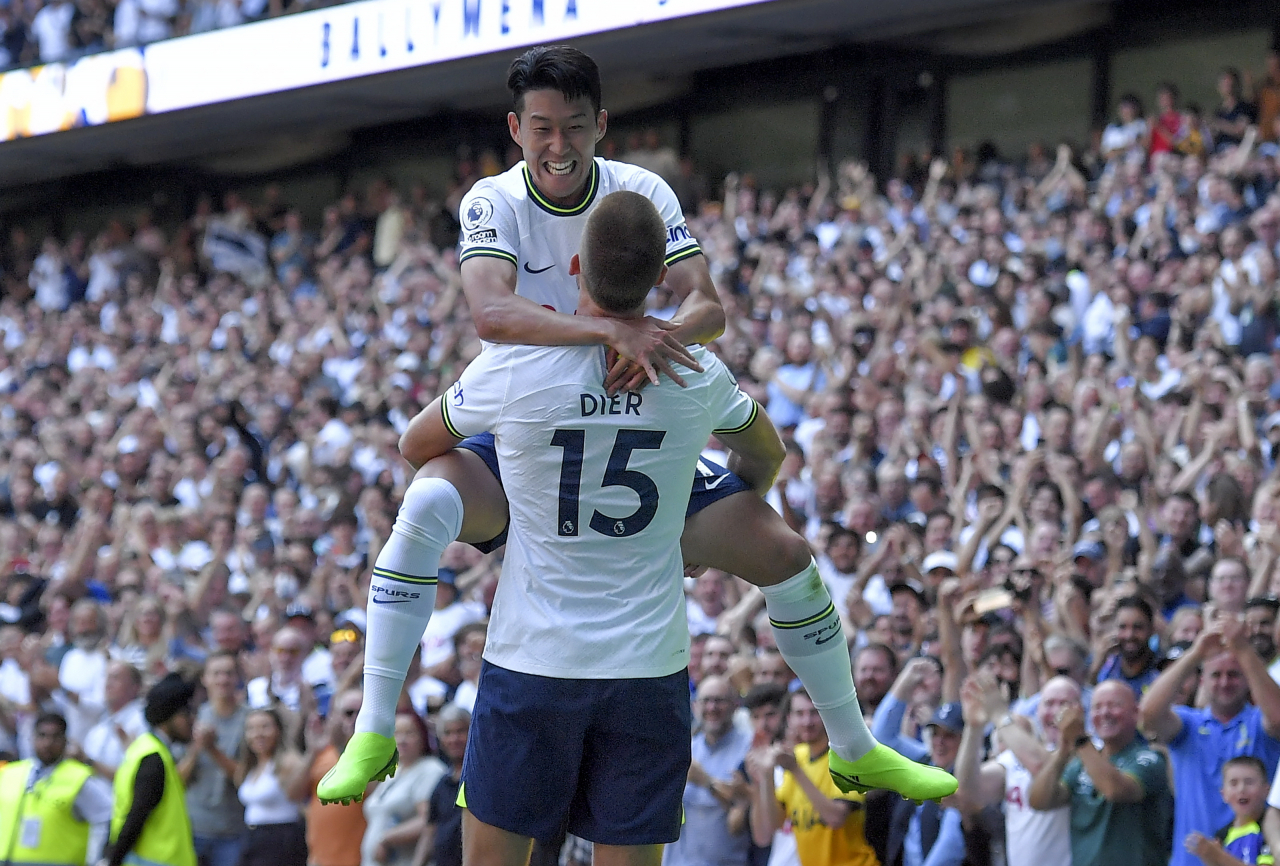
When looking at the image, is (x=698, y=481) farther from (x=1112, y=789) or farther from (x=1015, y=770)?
(x=1015, y=770)

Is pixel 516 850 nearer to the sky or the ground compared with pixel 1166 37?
nearer to the ground

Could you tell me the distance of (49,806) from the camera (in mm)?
8695

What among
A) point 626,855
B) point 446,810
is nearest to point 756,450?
point 626,855

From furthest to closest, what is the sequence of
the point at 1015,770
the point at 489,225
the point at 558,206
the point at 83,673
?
1. the point at 83,673
2. the point at 1015,770
3. the point at 558,206
4. the point at 489,225

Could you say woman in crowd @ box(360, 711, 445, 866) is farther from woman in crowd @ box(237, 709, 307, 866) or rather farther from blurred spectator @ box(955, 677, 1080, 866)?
blurred spectator @ box(955, 677, 1080, 866)

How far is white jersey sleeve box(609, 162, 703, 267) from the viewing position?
474cm

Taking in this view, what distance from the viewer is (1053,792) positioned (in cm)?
673

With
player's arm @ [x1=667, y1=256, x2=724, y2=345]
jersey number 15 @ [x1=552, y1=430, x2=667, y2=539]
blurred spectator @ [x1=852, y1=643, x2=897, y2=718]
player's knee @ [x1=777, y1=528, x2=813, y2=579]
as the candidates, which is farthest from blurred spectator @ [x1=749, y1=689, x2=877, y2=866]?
jersey number 15 @ [x1=552, y1=430, x2=667, y2=539]

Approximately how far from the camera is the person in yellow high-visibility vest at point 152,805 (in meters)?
8.05

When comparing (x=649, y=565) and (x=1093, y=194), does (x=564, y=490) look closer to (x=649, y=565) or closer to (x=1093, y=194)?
(x=649, y=565)

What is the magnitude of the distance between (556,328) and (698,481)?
29.1 inches

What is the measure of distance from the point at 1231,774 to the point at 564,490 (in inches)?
140

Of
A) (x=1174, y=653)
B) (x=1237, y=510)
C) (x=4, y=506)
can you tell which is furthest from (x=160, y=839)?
(x=4, y=506)

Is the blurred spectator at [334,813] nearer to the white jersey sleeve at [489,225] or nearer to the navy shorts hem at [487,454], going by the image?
the navy shorts hem at [487,454]
